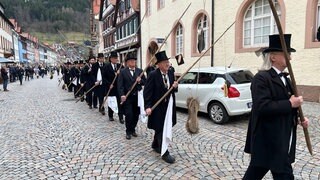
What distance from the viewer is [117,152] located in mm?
5367

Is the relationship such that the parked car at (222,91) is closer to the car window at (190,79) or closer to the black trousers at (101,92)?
the car window at (190,79)

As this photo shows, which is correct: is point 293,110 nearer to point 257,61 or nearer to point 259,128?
point 259,128

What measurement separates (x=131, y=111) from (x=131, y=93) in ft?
1.28

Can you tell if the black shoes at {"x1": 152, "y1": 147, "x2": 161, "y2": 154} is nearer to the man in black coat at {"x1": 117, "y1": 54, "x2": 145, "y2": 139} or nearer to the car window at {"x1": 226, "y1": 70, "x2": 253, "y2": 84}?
the man in black coat at {"x1": 117, "y1": 54, "x2": 145, "y2": 139}

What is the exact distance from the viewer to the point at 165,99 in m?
4.90

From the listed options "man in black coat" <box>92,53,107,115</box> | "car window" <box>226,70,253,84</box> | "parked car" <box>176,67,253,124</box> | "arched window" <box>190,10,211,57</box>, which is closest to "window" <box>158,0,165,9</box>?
"arched window" <box>190,10,211,57</box>

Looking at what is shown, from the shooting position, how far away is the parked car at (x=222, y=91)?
7445 mm

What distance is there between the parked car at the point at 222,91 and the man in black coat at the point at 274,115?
4.56 metres

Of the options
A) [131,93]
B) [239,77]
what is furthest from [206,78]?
[131,93]

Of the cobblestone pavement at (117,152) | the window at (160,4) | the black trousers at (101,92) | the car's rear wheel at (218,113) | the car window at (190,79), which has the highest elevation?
the window at (160,4)

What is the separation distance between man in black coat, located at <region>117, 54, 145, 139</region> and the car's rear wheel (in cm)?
233

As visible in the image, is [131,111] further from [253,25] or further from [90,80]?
[253,25]

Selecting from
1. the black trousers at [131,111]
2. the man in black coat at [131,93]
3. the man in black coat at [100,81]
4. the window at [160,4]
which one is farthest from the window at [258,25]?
the window at [160,4]

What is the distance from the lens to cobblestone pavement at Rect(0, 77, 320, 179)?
4.39m
